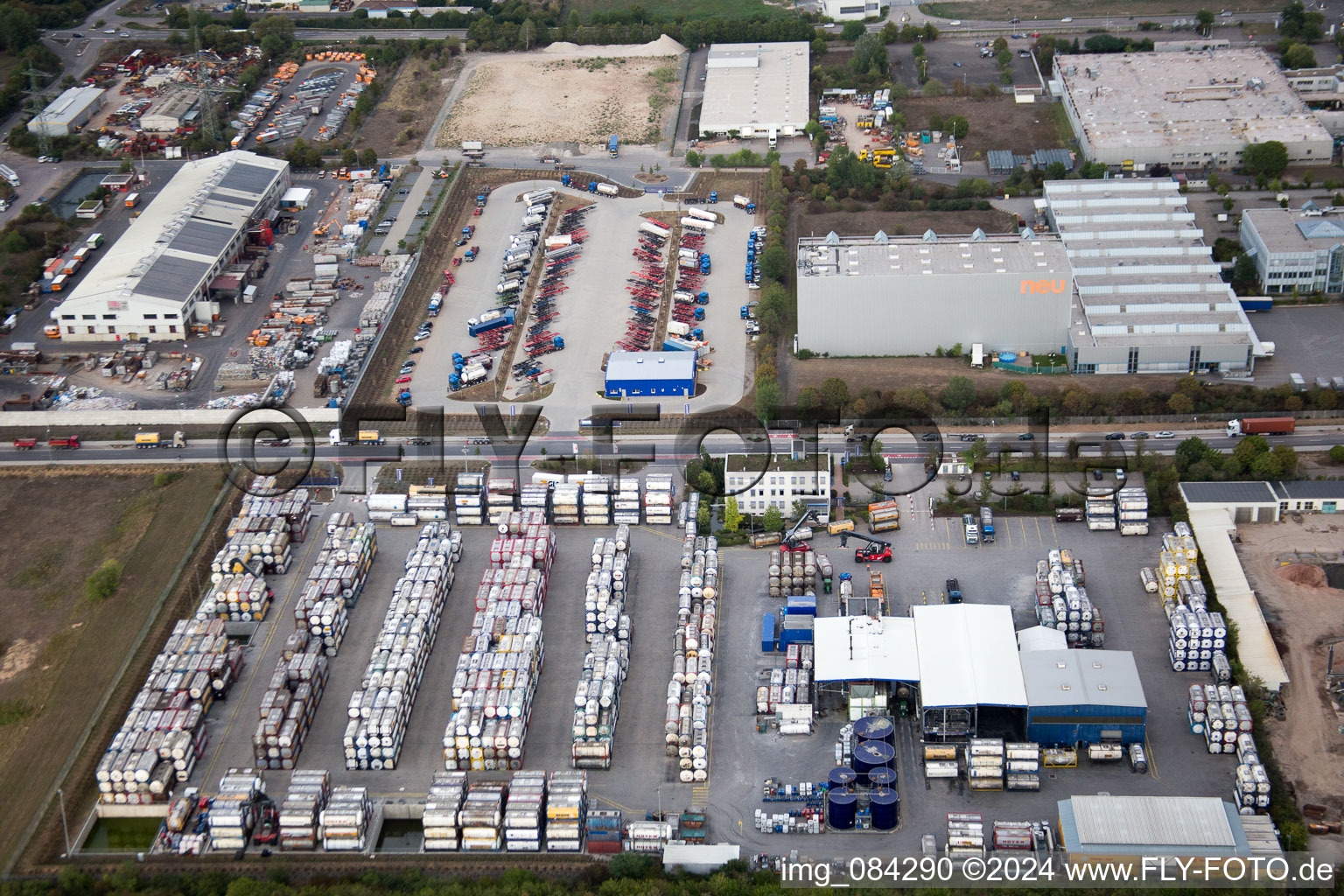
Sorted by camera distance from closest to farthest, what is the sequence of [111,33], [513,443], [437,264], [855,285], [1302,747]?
[1302,747]
[513,443]
[855,285]
[437,264]
[111,33]

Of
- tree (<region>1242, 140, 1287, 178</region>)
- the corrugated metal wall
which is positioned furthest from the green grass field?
the corrugated metal wall

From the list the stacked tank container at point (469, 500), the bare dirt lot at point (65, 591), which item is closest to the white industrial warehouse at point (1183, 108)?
the stacked tank container at point (469, 500)

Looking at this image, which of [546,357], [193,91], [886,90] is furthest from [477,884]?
[193,91]

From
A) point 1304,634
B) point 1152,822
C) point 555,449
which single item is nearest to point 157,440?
point 555,449

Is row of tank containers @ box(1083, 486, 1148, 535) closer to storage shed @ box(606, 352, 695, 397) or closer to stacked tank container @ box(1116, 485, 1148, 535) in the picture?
stacked tank container @ box(1116, 485, 1148, 535)

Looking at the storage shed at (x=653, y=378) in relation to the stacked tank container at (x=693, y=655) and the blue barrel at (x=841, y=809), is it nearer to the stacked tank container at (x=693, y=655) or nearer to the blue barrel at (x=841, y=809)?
the stacked tank container at (x=693, y=655)

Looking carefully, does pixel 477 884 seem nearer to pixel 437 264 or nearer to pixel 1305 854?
pixel 1305 854

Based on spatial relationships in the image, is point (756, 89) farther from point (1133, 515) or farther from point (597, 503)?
point (1133, 515)
